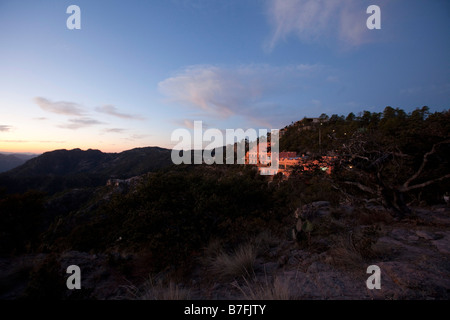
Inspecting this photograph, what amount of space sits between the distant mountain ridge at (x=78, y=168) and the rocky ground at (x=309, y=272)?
5346 cm

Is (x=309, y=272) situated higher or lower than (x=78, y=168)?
higher

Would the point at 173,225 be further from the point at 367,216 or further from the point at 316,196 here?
the point at 316,196

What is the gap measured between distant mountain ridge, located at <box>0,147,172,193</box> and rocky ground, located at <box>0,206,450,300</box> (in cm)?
5346

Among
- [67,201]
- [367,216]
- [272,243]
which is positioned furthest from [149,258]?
[67,201]

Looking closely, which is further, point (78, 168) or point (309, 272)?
point (78, 168)

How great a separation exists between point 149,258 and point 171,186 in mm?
2146

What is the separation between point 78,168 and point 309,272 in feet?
418

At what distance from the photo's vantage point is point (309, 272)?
295 centimetres

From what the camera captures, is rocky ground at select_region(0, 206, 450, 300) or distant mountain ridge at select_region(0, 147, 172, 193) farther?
distant mountain ridge at select_region(0, 147, 172, 193)

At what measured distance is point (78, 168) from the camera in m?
97.6

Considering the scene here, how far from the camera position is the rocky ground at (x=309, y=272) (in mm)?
2312

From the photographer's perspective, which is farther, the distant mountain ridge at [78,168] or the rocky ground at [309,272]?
the distant mountain ridge at [78,168]

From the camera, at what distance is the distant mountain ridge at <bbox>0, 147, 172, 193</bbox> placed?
174 feet
